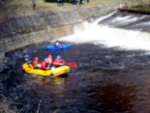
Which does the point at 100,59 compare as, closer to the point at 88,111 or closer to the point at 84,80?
the point at 84,80

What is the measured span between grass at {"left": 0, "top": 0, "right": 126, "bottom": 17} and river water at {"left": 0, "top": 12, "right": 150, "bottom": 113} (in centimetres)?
372

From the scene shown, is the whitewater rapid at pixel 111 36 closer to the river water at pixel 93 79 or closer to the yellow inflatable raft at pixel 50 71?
the river water at pixel 93 79

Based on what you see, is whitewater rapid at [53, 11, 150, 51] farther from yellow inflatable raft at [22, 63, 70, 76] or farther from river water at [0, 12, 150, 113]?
yellow inflatable raft at [22, 63, 70, 76]

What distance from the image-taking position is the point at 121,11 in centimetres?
3728

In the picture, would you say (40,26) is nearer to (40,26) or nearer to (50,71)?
(40,26)

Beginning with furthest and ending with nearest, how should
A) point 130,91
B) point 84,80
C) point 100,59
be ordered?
point 100,59 < point 84,80 < point 130,91

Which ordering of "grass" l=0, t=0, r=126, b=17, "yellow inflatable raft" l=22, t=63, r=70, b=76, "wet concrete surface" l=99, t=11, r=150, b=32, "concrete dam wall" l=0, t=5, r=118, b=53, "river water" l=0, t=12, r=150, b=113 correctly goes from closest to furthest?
1. "river water" l=0, t=12, r=150, b=113
2. "yellow inflatable raft" l=22, t=63, r=70, b=76
3. "concrete dam wall" l=0, t=5, r=118, b=53
4. "wet concrete surface" l=99, t=11, r=150, b=32
5. "grass" l=0, t=0, r=126, b=17

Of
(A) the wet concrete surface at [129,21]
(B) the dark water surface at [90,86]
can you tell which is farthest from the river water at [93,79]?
(A) the wet concrete surface at [129,21]

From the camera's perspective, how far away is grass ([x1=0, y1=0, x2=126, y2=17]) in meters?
32.7

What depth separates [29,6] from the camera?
35.5 meters

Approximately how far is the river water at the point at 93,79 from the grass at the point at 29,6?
372 cm

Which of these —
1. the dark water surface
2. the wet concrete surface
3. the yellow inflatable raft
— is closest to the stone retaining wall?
the wet concrete surface

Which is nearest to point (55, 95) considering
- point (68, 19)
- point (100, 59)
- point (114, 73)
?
point (114, 73)

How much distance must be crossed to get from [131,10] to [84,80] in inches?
665
